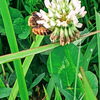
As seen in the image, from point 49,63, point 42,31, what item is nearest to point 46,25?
point 42,31

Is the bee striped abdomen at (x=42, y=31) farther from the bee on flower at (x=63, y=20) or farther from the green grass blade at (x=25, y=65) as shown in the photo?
the green grass blade at (x=25, y=65)

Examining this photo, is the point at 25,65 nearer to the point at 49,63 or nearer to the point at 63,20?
the point at 49,63

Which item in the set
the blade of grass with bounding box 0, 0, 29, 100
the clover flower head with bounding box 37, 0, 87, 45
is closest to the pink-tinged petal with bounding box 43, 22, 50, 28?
the clover flower head with bounding box 37, 0, 87, 45

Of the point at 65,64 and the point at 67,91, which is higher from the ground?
the point at 65,64

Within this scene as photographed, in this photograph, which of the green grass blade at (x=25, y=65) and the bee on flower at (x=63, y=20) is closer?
the bee on flower at (x=63, y=20)

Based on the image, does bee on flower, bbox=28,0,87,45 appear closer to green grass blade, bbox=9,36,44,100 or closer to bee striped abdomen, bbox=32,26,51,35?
bee striped abdomen, bbox=32,26,51,35

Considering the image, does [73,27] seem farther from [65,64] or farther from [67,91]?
[67,91]

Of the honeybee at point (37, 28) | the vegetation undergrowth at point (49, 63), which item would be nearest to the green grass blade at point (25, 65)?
the vegetation undergrowth at point (49, 63)

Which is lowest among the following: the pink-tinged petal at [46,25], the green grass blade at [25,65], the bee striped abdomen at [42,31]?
the green grass blade at [25,65]

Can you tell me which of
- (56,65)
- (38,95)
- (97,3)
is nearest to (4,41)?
(38,95)
